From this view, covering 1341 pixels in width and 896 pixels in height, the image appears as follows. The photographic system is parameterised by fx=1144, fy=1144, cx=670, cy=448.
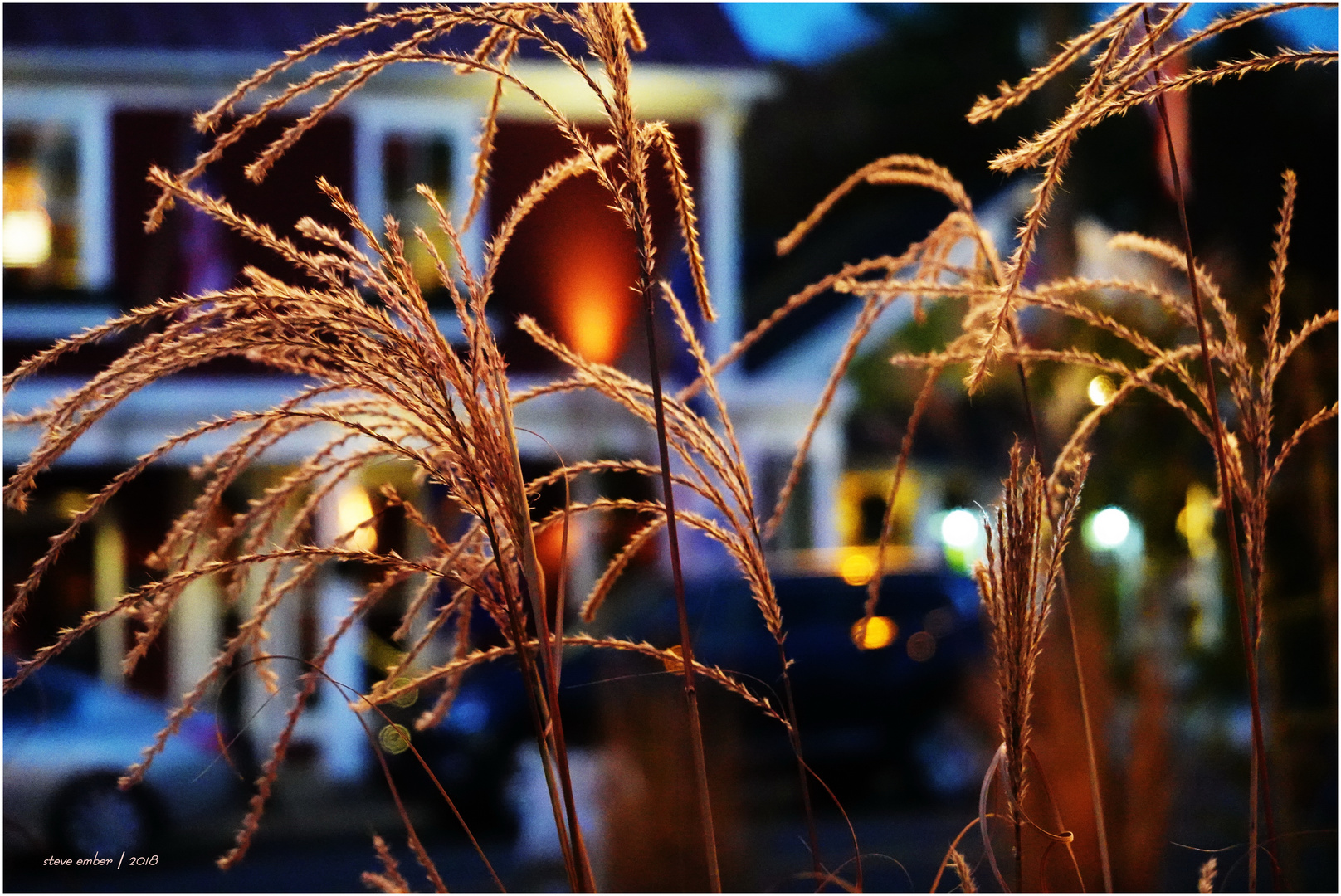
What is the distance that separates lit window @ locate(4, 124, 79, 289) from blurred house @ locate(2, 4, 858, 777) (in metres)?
0.01

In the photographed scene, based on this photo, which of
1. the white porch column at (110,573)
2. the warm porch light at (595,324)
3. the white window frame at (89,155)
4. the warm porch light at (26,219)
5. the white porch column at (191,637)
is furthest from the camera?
the white porch column at (191,637)

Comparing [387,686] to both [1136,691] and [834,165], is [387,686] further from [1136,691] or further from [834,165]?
[834,165]

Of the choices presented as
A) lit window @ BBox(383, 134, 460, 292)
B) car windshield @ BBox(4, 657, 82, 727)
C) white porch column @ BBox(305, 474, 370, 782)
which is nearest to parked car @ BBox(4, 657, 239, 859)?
car windshield @ BBox(4, 657, 82, 727)

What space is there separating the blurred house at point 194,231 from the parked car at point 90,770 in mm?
983

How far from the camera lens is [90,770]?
5.84 meters

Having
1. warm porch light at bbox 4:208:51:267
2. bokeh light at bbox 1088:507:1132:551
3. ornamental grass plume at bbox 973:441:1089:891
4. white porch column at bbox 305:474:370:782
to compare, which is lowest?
white porch column at bbox 305:474:370:782

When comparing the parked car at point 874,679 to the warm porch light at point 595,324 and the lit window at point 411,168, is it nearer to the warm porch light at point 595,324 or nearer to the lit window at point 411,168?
the warm porch light at point 595,324

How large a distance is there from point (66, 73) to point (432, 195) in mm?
8001

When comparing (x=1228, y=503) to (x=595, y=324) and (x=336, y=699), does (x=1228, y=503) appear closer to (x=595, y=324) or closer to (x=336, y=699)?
(x=595, y=324)

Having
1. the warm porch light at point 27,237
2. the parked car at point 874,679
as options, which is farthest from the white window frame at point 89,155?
the parked car at point 874,679

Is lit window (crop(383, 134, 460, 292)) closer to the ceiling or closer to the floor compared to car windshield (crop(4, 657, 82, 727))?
closer to the ceiling

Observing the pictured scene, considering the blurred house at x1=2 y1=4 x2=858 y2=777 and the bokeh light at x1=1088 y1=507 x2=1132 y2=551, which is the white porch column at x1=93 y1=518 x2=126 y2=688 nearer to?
the blurred house at x1=2 y1=4 x2=858 y2=777

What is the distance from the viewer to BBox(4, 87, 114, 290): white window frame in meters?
7.68

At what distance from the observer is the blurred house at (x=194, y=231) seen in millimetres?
7211
